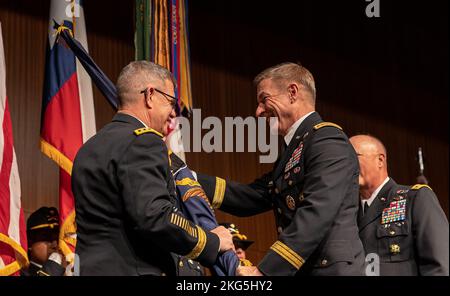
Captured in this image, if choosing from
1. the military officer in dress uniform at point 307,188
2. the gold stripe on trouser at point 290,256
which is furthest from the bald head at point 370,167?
the gold stripe on trouser at point 290,256

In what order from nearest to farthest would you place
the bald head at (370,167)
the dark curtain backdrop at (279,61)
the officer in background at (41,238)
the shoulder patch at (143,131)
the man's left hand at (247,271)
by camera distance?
1. the shoulder patch at (143,131)
2. the man's left hand at (247,271)
3. the bald head at (370,167)
4. the officer in background at (41,238)
5. the dark curtain backdrop at (279,61)

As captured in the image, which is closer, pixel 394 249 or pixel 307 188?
pixel 307 188

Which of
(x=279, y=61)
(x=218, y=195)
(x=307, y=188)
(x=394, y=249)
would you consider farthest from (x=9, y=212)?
(x=279, y=61)

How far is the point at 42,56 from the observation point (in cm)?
565

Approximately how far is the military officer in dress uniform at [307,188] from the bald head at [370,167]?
68 centimetres

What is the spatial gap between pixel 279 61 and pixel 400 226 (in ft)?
14.1

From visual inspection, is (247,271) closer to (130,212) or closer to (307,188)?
(307,188)

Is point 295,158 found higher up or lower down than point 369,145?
lower down

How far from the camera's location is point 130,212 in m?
2.44

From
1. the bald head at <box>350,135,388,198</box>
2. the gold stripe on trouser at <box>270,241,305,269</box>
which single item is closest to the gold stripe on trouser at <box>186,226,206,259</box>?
the gold stripe on trouser at <box>270,241,305,269</box>

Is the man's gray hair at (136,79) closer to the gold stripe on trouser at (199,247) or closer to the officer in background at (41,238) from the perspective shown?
the gold stripe on trouser at (199,247)

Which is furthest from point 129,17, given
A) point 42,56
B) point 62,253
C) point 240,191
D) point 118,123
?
point 118,123

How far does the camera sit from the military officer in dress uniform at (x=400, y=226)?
3199 mm

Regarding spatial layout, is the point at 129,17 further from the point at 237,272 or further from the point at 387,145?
the point at 237,272
